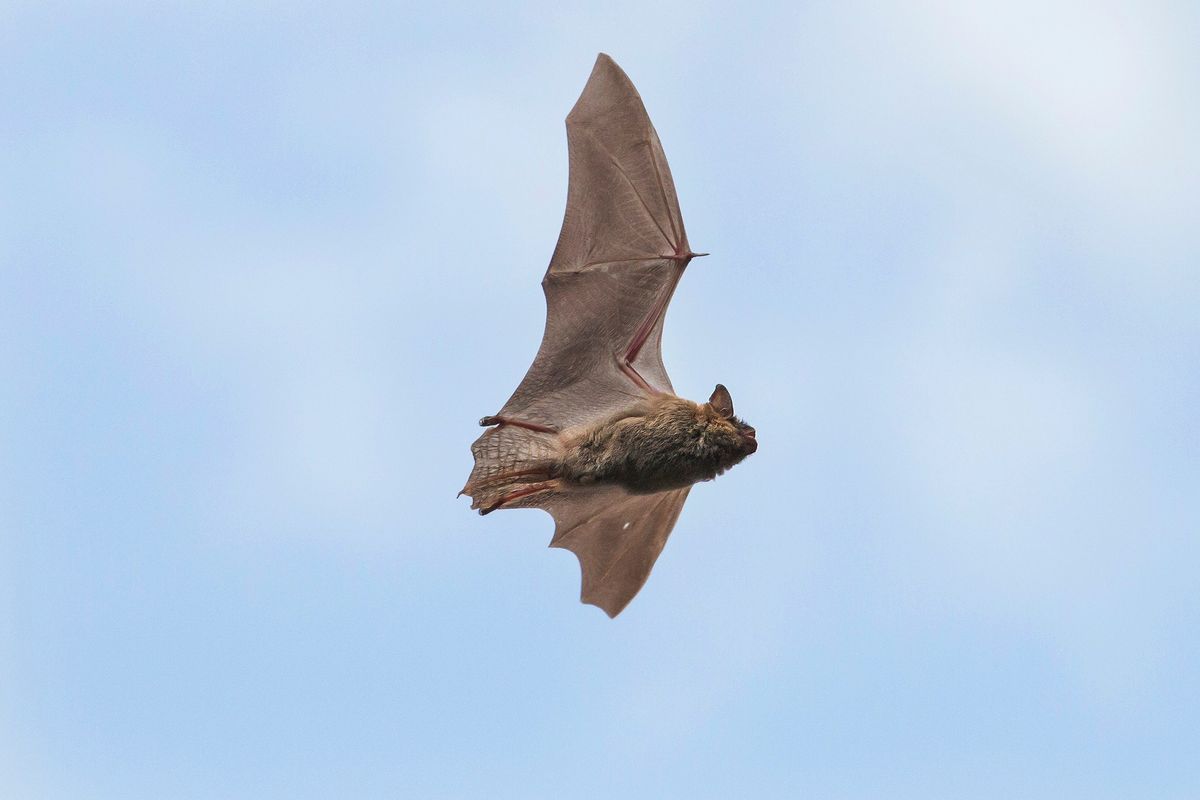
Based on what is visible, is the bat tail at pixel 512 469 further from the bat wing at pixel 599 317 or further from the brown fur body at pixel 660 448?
the brown fur body at pixel 660 448

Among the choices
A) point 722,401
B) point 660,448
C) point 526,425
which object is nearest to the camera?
point 660,448

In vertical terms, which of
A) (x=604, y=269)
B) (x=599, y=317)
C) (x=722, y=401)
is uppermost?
(x=604, y=269)

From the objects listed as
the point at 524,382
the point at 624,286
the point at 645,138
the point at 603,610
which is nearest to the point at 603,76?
the point at 645,138

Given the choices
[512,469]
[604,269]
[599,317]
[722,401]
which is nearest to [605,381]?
[599,317]

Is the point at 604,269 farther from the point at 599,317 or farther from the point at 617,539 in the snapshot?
the point at 617,539

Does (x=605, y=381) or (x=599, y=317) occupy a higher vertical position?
(x=599, y=317)

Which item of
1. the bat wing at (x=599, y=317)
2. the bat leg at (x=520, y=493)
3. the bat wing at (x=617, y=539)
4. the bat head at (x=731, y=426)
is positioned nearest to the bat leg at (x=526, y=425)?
the bat wing at (x=599, y=317)

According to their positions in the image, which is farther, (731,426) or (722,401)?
(722,401)
